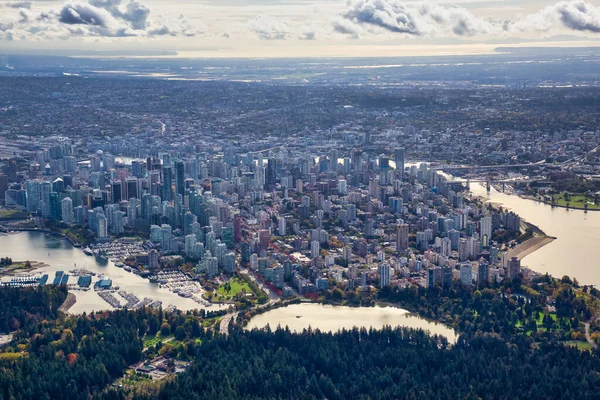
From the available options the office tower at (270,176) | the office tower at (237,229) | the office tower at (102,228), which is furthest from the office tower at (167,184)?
the office tower at (237,229)

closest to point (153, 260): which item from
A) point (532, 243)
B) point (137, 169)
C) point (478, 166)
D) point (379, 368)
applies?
point (379, 368)

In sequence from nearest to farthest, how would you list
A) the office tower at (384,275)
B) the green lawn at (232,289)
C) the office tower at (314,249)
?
1. the green lawn at (232,289)
2. the office tower at (384,275)
3. the office tower at (314,249)

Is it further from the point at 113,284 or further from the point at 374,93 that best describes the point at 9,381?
the point at 374,93

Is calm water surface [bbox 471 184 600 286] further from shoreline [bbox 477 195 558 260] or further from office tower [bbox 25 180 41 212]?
office tower [bbox 25 180 41 212]

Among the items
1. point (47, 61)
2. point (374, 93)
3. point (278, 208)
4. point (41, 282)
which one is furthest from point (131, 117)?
point (47, 61)

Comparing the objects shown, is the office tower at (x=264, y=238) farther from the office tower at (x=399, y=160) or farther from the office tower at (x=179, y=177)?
the office tower at (x=399, y=160)

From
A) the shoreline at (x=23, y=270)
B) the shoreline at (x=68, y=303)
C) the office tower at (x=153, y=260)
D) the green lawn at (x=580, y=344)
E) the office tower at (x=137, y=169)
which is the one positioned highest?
the office tower at (x=137, y=169)
